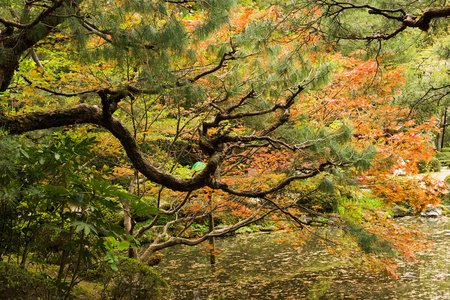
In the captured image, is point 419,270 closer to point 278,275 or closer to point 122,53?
point 278,275

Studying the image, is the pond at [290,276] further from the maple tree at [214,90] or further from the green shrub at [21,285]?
the green shrub at [21,285]

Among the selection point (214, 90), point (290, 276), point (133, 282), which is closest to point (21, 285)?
point (133, 282)

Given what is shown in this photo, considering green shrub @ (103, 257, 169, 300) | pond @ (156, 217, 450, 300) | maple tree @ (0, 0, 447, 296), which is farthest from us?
pond @ (156, 217, 450, 300)

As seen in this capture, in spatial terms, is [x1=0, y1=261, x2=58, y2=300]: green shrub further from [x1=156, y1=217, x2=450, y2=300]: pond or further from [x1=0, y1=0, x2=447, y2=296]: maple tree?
[x1=156, y1=217, x2=450, y2=300]: pond

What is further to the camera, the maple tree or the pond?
the pond

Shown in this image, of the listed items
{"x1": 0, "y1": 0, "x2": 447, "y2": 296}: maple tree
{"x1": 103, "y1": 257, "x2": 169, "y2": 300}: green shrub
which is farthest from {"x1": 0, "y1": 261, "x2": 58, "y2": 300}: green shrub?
{"x1": 103, "y1": 257, "x2": 169, "y2": 300}: green shrub

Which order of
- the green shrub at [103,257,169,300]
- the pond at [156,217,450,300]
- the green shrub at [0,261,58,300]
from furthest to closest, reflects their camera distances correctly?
the pond at [156,217,450,300] → the green shrub at [103,257,169,300] → the green shrub at [0,261,58,300]

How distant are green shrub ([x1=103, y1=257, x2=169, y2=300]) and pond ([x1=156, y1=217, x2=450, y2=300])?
24.5 inches

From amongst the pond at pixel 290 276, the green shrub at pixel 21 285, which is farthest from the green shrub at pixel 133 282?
the green shrub at pixel 21 285

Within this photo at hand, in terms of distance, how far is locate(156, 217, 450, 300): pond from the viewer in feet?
16.1

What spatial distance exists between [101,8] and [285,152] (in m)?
3.37

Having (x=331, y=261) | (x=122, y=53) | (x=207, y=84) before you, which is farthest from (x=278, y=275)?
(x=122, y=53)

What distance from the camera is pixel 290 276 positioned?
5.73m

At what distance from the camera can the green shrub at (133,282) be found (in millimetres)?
3815
